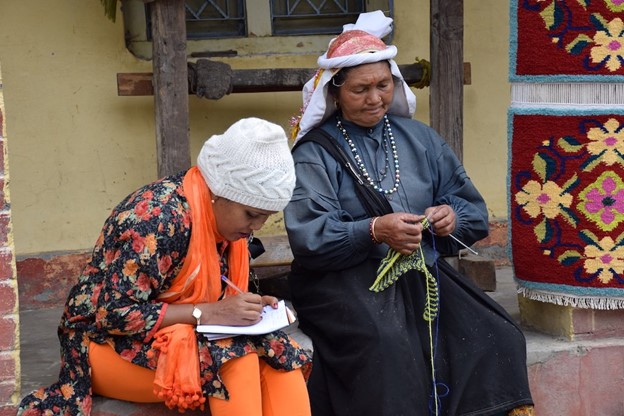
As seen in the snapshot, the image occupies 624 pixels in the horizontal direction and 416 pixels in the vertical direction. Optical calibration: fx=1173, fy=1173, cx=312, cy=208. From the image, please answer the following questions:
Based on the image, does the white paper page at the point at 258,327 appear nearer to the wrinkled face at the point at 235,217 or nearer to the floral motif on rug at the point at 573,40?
the wrinkled face at the point at 235,217

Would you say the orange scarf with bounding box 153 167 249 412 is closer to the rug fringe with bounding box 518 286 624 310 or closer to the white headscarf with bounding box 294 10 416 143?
the white headscarf with bounding box 294 10 416 143

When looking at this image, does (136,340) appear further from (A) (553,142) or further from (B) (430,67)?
(B) (430,67)

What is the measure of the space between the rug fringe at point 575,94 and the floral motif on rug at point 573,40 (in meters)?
0.04

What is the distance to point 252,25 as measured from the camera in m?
6.17

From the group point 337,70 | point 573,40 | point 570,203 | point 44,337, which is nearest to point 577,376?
point 570,203

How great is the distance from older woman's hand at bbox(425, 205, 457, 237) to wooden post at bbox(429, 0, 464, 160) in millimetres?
1327

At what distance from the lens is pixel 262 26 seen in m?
6.18

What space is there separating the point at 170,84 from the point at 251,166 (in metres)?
1.62

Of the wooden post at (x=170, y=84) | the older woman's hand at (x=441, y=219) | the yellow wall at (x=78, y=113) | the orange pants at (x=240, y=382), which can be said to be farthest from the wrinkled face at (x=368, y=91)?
the yellow wall at (x=78, y=113)

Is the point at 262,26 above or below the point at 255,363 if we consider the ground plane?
above

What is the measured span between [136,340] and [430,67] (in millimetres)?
2510

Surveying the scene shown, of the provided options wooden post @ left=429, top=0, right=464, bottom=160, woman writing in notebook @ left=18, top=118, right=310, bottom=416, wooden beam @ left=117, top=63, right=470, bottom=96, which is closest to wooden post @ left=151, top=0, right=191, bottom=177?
wooden beam @ left=117, top=63, right=470, bottom=96

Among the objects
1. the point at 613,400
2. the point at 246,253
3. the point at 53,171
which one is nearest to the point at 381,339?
the point at 246,253

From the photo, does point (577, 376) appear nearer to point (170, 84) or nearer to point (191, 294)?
point (191, 294)
